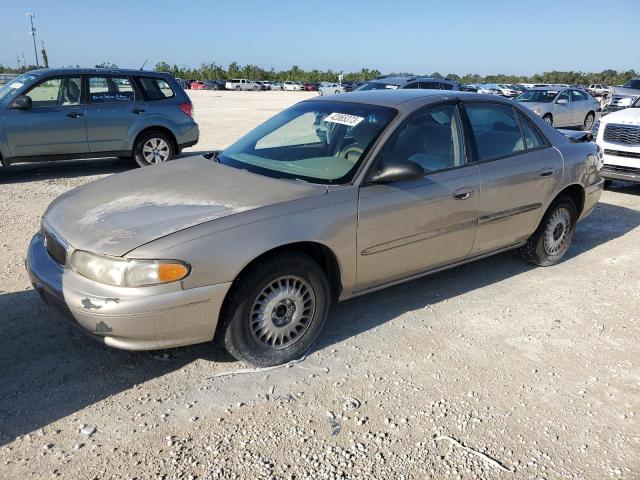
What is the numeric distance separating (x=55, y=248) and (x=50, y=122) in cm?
601

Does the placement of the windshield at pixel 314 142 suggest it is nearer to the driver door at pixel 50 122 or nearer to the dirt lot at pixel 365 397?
the dirt lot at pixel 365 397

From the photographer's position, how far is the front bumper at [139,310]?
2881 millimetres

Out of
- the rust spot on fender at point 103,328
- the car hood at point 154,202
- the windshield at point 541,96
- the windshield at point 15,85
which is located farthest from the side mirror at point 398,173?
the windshield at point 541,96

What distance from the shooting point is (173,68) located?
8038 centimetres

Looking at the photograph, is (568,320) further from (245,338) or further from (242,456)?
(242,456)

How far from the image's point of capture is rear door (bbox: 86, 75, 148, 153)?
347 inches

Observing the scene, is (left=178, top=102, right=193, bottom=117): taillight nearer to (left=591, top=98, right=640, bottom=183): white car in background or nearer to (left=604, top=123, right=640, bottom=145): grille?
(left=591, top=98, right=640, bottom=183): white car in background

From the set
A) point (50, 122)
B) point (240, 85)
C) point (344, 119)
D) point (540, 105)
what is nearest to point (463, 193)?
point (344, 119)

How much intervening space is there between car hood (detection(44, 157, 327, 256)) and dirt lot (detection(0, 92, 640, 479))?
826 millimetres

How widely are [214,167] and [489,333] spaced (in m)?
2.36

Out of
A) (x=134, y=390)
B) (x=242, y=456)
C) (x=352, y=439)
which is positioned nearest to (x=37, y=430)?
(x=134, y=390)

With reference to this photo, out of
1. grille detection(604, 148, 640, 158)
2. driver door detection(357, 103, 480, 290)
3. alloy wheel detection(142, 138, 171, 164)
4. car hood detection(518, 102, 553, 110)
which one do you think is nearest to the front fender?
driver door detection(357, 103, 480, 290)

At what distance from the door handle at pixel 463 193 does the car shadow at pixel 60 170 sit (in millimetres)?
6982

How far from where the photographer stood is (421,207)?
386 centimetres
